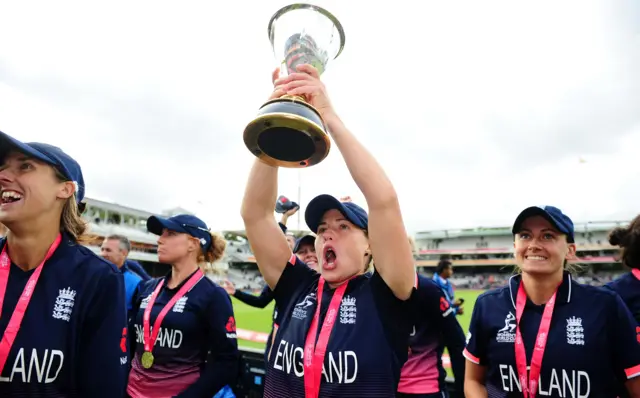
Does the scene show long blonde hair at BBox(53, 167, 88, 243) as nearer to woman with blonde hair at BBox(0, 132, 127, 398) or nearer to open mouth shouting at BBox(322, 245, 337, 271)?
woman with blonde hair at BBox(0, 132, 127, 398)

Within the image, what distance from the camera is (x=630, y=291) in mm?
2969

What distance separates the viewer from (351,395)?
164 cm

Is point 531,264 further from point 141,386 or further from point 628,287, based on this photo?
point 141,386

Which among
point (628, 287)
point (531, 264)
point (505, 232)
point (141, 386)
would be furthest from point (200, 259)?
point (505, 232)

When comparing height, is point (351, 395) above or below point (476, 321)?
below

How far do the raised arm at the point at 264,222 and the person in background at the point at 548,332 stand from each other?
1.38 metres

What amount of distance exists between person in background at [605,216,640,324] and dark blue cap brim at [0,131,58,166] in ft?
11.5

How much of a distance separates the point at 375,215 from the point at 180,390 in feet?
7.01

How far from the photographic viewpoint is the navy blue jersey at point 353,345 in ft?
5.45

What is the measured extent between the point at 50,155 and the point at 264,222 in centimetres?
102

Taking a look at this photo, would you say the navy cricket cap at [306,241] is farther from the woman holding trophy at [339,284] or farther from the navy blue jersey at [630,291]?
the navy blue jersey at [630,291]

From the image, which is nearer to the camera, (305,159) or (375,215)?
(305,159)

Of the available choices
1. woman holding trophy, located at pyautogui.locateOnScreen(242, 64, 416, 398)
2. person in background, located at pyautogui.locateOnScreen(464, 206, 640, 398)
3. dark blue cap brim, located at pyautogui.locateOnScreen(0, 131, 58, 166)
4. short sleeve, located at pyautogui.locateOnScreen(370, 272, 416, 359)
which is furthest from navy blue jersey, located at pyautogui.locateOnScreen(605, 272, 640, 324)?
dark blue cap brim, located at pyautogui.locateOnScreen(0, 131, 58, 166)

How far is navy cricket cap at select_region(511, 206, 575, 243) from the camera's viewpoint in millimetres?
2375
